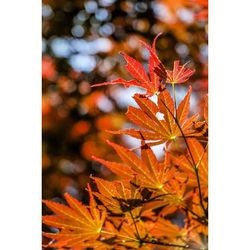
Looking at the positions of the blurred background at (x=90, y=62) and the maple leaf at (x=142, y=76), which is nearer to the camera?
the maple leaf at (x=142, y=76)

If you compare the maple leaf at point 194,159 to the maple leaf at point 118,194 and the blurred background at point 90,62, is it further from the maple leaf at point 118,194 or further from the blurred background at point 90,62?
the blurred background at point 90,62

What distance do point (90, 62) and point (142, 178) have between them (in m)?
1.08

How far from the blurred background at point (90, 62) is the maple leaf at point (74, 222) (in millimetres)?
862

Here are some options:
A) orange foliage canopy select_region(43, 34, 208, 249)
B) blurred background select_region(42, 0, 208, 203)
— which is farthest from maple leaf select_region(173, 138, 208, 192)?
blurred background select_region(42, 0, 208, 203)

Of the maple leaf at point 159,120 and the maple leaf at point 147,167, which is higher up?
the maple leaf at point 159,120

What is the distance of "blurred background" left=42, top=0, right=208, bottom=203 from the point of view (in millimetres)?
1474

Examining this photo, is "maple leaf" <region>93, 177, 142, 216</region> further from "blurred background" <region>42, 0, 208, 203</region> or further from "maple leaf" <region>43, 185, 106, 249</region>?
"blurred background" <region>42, 0, 208, 203</region>

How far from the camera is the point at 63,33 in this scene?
151 centimetres

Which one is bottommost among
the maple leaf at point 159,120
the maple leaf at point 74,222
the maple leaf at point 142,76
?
the maple leaf at point 74,222

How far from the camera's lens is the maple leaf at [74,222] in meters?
0.55

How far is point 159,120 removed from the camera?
0.50 m

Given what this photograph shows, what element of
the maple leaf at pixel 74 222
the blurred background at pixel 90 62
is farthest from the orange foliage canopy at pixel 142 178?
the blurred background at pixel 90 62
